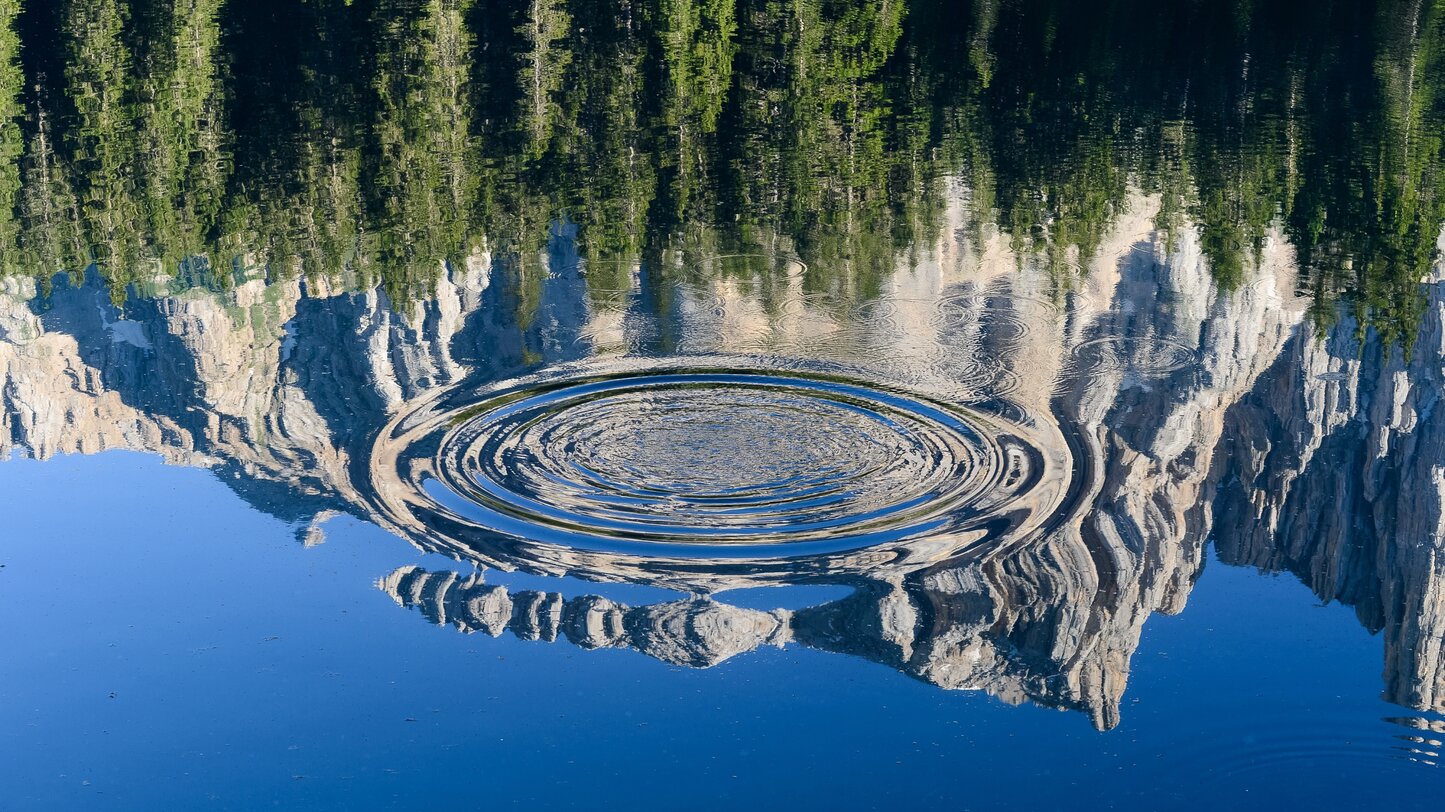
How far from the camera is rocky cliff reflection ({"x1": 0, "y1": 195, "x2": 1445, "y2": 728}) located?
10.3m

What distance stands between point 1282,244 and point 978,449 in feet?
26.6

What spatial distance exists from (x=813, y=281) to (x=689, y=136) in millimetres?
8568

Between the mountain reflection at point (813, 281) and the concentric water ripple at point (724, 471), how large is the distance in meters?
0.24

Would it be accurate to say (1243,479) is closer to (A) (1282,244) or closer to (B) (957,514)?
(B) (957,514)

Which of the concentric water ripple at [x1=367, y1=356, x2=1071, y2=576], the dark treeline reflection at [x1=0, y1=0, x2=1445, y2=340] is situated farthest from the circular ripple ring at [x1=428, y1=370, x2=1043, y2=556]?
the dark treeline reflection at [x1=0, y1=0, x2=1445, y2=340]

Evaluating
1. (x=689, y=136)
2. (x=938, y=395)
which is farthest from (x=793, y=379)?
(x=689, y=136)

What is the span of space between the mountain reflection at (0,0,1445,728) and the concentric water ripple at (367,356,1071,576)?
0.24 metres

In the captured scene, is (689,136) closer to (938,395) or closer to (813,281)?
(813,281)

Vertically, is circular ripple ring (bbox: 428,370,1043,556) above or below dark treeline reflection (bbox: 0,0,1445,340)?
below

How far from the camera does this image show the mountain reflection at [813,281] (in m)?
10.8

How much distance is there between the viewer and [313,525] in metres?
11.8

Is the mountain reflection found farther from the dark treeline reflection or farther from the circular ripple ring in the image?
the circular ripple ring

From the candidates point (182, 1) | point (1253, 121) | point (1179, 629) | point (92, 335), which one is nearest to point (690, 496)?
point (1179, 629)

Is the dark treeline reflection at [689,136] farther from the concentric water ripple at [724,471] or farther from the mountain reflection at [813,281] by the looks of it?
the concentric water ripple at [724,471]
